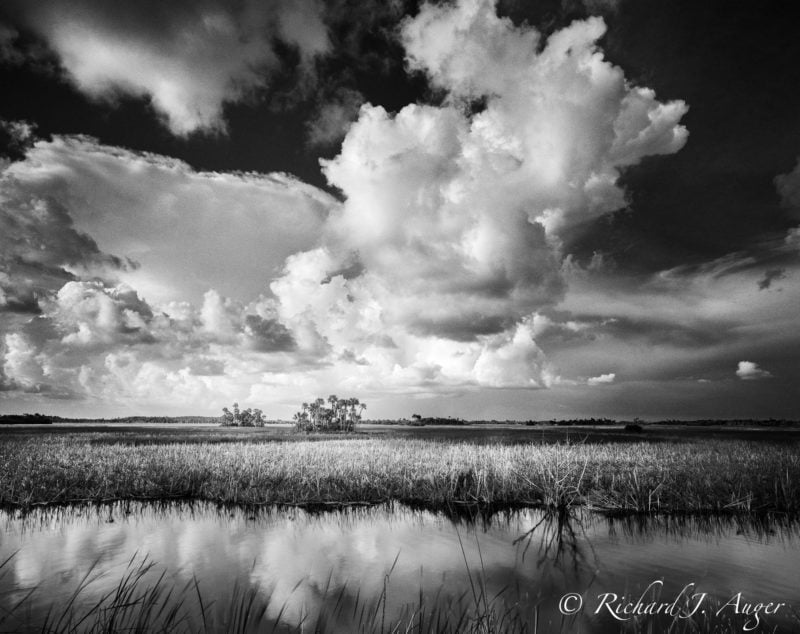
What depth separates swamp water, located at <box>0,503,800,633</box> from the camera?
313 inches

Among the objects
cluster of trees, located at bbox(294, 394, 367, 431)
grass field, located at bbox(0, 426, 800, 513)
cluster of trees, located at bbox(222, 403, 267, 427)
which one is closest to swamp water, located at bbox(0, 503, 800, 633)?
grass field, located at bbox(0, 426, 800, 513)

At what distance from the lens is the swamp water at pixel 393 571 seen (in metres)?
7.95

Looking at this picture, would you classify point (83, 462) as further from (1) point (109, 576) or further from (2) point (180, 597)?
(2) point (180, 597)

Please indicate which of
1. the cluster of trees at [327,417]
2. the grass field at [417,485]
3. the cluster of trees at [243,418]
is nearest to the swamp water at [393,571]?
the grass field at [417,485]

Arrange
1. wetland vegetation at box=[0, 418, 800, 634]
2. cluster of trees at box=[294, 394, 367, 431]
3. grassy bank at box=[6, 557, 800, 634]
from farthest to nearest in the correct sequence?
1. cluster of trees at box=[294, 394, 367, 431]
2. wetland vegetation at box=[0, 418, 800, 634]
3. grassy bank at box=[6, 557, 800, 634]

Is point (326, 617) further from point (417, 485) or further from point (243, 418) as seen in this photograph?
point (243, 418)

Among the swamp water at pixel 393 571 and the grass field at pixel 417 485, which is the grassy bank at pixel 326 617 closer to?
the swamp water at pixel 393 571

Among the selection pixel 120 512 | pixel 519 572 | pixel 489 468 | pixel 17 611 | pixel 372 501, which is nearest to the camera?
pixel 17 611

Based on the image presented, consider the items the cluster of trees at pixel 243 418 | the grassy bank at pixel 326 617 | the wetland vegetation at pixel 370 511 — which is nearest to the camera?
the grassy bank at pixel 326 617

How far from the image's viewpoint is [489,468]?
2334 cm

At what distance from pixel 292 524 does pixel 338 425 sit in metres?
108

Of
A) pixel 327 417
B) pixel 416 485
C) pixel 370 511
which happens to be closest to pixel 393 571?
pixel 370 511

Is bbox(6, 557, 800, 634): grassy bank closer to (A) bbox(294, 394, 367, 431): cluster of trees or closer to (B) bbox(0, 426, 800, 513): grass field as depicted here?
(B) bbox(0, 426, 800, 513): grass field

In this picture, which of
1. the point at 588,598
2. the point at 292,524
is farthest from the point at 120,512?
the point at 588,598
